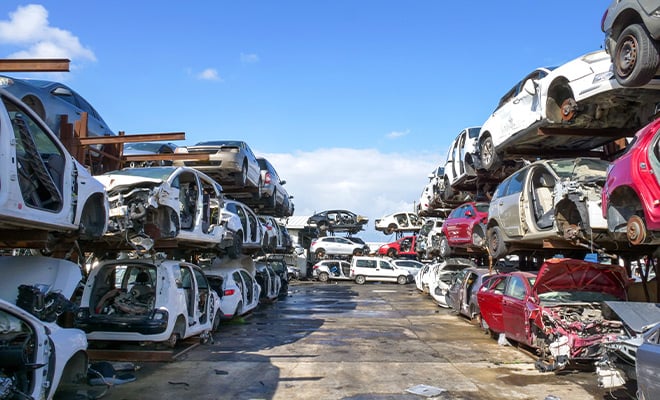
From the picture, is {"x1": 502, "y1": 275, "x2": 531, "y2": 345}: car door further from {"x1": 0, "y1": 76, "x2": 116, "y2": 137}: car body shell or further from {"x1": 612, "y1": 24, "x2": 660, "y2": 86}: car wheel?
{"x1": 0, "y1": 76, "x2": 116, "y2": 137}: car body shell

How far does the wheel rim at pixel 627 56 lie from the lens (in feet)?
21.1

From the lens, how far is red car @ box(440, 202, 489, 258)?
14.1 meters

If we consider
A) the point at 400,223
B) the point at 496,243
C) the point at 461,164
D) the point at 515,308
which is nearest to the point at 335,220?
the point at 400,223

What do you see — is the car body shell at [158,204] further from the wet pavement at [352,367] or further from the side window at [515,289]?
the side window at [515,289]

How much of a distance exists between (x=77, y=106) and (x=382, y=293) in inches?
674

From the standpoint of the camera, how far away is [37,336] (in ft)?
16.0

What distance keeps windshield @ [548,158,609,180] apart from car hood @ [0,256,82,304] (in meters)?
7.23

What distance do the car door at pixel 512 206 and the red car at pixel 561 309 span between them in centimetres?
86

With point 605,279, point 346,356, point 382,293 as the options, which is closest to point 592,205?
point 605,279

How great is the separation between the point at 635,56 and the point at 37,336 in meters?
7.18

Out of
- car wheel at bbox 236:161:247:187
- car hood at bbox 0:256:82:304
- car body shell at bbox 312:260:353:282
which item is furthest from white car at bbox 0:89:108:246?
car body shell at bbox 312:260:353:282

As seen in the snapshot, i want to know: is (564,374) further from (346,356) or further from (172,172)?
(172,172)

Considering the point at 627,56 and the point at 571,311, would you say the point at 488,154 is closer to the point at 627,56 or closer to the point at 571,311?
the point at 571,311

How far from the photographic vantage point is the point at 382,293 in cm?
2447
